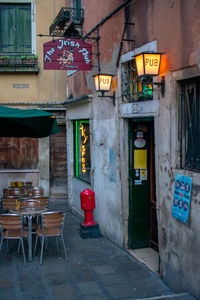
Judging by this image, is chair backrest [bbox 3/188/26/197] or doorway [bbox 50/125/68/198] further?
doorway [bbox 50/125/68/198]

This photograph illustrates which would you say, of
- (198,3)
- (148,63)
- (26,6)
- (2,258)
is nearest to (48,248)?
(2,258)

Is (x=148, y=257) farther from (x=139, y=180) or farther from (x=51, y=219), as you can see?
(x=51, y=219)

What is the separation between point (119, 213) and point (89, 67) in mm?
3155

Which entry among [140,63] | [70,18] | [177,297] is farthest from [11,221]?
[70,18]

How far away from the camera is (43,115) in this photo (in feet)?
22.3

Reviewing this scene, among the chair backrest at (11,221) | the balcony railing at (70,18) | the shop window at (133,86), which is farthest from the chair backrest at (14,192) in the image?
the balcony railing at (70,18)

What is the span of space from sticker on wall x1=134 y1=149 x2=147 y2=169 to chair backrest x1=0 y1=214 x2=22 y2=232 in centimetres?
241

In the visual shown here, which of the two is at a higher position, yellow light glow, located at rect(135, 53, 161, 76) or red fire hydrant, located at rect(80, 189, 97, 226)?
yellow light glow, located at rect(135, 53, 161, 76)

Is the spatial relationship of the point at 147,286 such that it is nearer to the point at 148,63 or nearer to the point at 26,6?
the point at 148,63

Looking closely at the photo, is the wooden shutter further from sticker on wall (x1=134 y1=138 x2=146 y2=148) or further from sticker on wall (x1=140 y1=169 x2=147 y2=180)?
sticker on wall (x1=140 y1=169 x2=147 y2=180)

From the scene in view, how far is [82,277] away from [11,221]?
166 cm

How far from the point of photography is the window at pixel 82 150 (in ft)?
33.6

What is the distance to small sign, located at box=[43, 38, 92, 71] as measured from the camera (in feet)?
24.6

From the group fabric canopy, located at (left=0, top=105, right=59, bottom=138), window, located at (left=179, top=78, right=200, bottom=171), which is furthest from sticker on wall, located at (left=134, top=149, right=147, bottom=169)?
window, located at (left=179, top=78, right=200, bottom=171)
